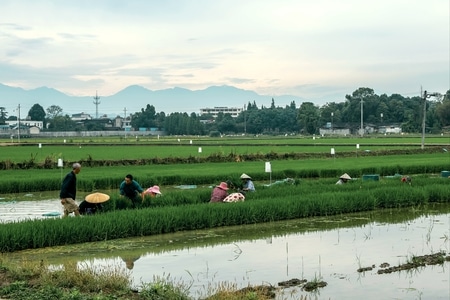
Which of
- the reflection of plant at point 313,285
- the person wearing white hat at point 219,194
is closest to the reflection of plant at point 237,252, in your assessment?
the reflection of plant at point 313,285

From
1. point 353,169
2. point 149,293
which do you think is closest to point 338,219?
point 149,293

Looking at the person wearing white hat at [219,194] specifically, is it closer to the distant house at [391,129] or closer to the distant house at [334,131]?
the distant house at [334,131]

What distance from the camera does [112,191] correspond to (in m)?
20.4

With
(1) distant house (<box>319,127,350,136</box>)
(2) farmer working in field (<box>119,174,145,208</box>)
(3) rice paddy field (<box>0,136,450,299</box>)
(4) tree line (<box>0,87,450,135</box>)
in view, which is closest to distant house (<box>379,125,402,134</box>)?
(4) tree line (<box>0,87,450,135</box>)

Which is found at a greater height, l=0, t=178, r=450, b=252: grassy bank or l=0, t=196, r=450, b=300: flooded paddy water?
l=0, t=178, r=450, b=252: grassy bank

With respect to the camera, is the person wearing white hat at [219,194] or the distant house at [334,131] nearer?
the person wearing white hat at [219,194]

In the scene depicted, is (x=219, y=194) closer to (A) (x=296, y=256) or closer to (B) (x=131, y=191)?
(B) (x=131, y=191)

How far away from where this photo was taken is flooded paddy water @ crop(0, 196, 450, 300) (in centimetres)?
769

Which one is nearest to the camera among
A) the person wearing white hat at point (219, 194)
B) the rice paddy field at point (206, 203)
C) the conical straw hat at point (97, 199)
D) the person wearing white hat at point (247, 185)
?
the rice paddy field at point (206, 203)

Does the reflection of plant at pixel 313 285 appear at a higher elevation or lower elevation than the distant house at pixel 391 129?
lower

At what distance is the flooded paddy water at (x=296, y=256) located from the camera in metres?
7.69

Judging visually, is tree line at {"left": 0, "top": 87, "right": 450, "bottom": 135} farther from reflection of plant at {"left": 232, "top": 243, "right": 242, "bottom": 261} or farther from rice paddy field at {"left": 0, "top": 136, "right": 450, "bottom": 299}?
reflection of plant at {"left": 232, "top": 243, "right": 242, "bottom": 261}

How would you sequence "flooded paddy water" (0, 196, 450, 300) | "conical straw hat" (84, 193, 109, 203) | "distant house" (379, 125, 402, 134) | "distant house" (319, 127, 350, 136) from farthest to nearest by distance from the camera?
1. "distant house" (319, 127, 350, 136)
2. "distant house" (379, 125, 402, 134)
3. "conical straw hat" (84, 193, 109, 203)
4. "flooded paddy water" (0, 196, 450, 300)

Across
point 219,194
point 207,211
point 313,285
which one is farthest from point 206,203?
point 313,285
